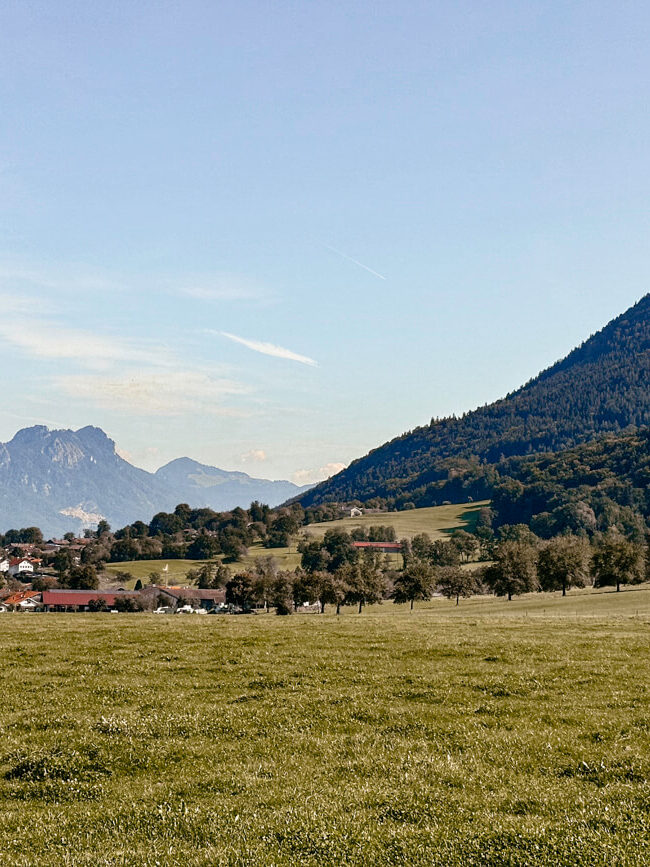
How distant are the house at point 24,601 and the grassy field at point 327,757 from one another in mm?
133688

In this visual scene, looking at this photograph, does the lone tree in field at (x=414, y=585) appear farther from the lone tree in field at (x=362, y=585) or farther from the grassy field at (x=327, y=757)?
the grassy field at (x=327, y=757)

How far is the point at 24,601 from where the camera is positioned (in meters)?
161

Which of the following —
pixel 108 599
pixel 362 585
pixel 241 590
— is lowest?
pixel 108 599

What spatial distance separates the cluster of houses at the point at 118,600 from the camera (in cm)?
14529

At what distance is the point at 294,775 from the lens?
15.3 m

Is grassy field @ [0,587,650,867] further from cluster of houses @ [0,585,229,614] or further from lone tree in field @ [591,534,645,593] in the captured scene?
cluster of houses @ [0,585,229,614]

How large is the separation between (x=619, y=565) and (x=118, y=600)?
9641 cm

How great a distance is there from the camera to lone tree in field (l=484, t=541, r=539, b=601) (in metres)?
117

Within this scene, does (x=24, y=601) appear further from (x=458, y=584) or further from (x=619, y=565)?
(x=619, y=565)

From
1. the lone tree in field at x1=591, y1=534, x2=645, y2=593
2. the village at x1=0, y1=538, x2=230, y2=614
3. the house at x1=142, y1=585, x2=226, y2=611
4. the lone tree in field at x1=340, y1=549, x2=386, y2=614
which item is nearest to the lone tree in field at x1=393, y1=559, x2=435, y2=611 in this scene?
the lone tree in field at x1=340, y1=549, x2=386, y2=614

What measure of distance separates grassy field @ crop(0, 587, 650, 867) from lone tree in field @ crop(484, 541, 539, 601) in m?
88.5

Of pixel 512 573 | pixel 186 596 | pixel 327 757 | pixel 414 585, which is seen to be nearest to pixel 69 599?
pixel 186 596

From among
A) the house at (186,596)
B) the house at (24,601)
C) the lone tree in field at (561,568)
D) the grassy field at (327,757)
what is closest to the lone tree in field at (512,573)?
the lone tree in field at (561,568)

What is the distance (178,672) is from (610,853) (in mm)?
19465
